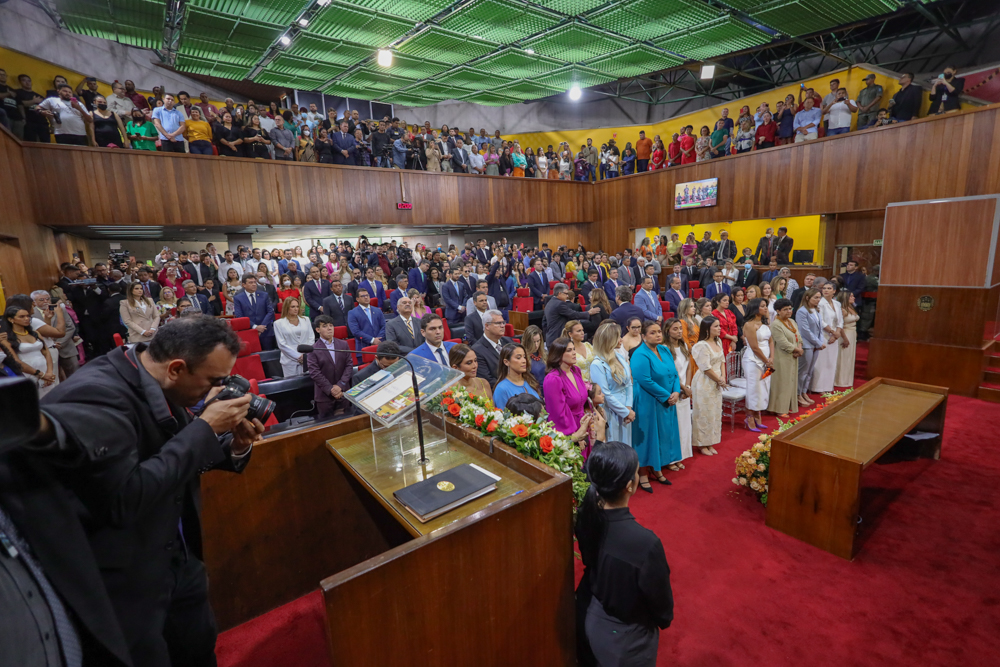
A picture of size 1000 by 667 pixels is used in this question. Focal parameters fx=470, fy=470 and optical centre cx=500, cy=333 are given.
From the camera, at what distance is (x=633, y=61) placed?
11266mm

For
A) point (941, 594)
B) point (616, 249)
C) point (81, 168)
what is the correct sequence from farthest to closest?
point (616, 249) → point (81, 168) → point (941, 594)

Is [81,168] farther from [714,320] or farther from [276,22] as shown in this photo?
[714,320]

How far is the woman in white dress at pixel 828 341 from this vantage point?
6.31 m

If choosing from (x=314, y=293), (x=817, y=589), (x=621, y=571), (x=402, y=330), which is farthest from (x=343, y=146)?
(x=817, y=589)

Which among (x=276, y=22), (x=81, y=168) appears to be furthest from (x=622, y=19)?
(x=81, y=168)

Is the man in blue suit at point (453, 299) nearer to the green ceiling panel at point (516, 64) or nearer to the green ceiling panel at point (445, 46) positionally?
the green ceiling panel at point (445, 46)

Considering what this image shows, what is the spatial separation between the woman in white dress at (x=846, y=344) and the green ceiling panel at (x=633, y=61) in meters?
7.08

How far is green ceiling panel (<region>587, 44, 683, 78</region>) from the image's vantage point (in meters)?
10.7

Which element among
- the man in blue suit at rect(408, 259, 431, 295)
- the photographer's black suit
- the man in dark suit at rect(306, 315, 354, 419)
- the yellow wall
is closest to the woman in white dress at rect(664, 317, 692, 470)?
the man in dark suit at rect(306, 315, 354, 419)

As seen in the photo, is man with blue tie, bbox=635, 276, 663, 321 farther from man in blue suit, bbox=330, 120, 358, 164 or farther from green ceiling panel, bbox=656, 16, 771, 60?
man in blue suit, bbox=330, 120, 358, 164

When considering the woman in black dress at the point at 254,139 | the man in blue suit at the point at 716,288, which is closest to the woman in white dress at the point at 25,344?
the woman in black dress at the point at 254,139

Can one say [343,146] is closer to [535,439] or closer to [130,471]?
[535,439]

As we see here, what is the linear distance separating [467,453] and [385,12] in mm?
9038

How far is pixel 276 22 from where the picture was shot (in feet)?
29.0
